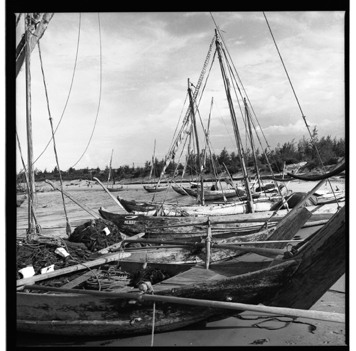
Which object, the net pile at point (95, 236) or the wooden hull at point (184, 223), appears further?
the wooden hull at point (184, 223)

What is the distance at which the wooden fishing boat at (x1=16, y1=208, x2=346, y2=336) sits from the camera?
3.14 metres

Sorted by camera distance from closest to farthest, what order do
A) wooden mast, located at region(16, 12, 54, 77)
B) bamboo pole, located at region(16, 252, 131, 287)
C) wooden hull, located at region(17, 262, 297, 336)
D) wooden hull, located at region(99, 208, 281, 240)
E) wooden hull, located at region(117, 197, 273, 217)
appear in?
wooden hull, located at region(17, 262, 297, 336)
wooden mast, located at region(16, 12, 54, 77)
bamboo pole, located at region(16, 252, 131, 287)
wooden hull, located at region(99, 208, 281, 240)
wooden hull, located at region(117, 197, 273, 217)

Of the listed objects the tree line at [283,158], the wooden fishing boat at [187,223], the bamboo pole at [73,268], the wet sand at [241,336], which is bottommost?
the wet sand at [241,336]

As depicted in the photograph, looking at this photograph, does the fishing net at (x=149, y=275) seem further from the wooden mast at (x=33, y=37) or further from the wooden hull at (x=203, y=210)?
the wooden hull at (x=203, y=210)

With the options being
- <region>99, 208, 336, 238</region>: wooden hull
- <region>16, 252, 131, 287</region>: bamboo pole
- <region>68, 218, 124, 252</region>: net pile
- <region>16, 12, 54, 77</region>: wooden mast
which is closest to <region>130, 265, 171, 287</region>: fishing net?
<region>16, 252, 131, 287</region>: bamboo pole

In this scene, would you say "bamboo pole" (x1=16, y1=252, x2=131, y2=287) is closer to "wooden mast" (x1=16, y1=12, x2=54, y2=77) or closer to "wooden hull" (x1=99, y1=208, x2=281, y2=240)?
"wooden hull" (x1=99, y1=208, x2=281, y2=240)

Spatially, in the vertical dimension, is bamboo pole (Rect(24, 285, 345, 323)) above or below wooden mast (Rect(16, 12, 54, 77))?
below

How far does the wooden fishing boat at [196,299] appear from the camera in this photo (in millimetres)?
3141

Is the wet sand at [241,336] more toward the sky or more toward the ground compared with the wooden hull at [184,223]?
more toward the ground

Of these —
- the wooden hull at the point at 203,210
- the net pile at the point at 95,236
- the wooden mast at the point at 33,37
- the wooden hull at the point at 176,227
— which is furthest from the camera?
the wooden hull at the point at 203,210

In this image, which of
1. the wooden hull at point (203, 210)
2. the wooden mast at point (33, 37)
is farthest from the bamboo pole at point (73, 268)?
the wooden hull at point (203, 210)

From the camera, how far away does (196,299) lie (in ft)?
10.8
